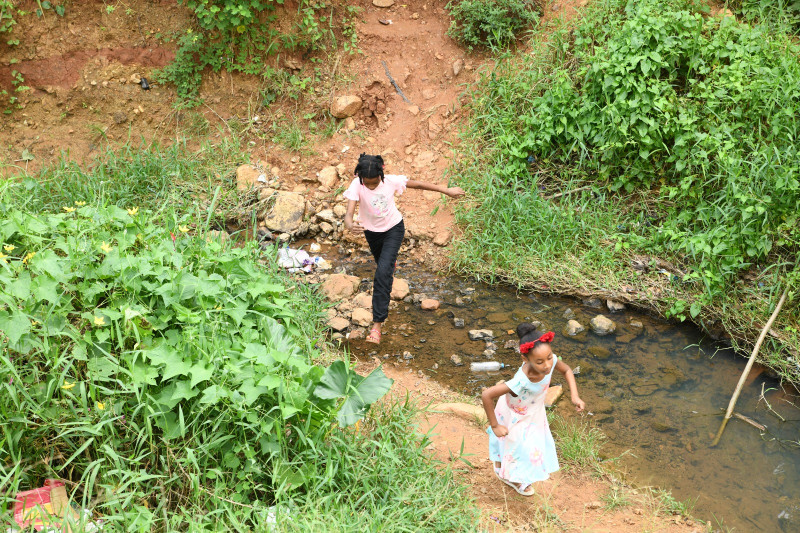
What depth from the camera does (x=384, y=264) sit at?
470cm

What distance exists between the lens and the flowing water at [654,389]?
369cm

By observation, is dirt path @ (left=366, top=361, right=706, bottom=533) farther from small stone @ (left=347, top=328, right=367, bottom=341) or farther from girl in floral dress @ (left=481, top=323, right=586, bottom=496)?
small stone @ (left=347, top=328, right=367, bottom=341)

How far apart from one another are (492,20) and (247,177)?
126 inches

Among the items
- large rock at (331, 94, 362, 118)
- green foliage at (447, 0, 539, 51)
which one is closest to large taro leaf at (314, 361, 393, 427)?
large rock at (331, 94, 362, 118)

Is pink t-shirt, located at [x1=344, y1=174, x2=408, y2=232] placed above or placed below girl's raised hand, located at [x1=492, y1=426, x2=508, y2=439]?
above

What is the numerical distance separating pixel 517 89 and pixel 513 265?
2.01 m

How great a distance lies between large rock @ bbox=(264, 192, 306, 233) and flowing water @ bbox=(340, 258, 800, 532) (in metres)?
0.99

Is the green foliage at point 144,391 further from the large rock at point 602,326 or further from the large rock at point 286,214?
the large rock at point 286,214

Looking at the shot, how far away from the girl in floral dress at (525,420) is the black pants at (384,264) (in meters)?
1.64

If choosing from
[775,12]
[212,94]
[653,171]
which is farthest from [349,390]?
[775,12]

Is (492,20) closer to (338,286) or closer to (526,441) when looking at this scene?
(338,286)

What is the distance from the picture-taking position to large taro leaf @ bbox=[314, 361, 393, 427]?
2984 millimetres

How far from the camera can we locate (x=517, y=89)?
641 centimetres

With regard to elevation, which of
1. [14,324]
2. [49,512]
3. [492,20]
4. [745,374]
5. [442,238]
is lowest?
[442,238]
